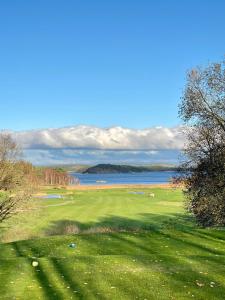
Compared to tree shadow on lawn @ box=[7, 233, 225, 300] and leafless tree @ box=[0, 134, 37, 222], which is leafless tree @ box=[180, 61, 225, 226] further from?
leafless tree @ box=[0, 134, 37, 222]

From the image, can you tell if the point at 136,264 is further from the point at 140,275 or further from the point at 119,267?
the point at 140,275

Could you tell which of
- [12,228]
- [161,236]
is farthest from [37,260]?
[12,228]

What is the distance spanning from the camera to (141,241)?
30.6m

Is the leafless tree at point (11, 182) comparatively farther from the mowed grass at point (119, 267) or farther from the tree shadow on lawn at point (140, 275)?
the tree shadow on lawn at point (140, 275)

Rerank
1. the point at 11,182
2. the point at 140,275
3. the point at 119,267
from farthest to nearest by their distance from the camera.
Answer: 1. the point at 11,182
2. the point at 119,267
3. the point at 140,275

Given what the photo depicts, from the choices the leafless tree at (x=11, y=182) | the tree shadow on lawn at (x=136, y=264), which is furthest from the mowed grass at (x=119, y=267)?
the leafless tree at (x=11, y=182)

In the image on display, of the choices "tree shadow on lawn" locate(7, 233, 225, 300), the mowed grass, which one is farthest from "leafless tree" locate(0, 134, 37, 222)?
"tree shadow on lawn" locate(7, 233, 225, 300)

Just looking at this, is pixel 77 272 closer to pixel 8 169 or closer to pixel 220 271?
pixel 220 271

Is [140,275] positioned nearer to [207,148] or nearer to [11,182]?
[207,148]

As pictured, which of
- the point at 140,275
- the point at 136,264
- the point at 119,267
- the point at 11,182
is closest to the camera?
the point at 140,275

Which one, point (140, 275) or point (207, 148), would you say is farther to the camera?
point (207, 148)

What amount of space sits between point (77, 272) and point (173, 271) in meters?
4.30

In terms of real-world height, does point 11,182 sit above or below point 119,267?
above

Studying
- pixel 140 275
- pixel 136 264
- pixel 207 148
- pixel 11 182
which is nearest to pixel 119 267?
pixel 136 264
